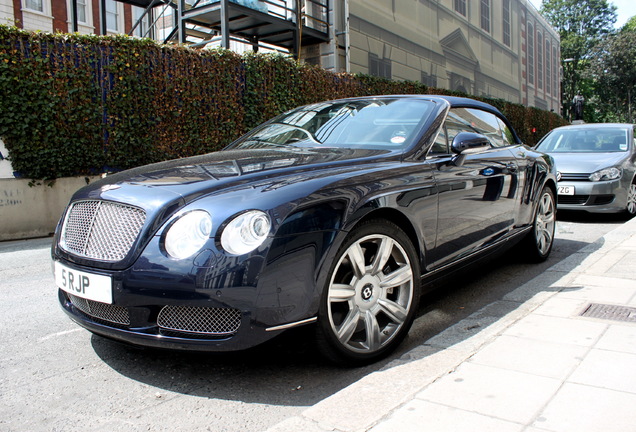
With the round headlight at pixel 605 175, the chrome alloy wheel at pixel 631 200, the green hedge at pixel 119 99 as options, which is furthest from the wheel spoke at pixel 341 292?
the chrome alloy wheel at pixel 631 200

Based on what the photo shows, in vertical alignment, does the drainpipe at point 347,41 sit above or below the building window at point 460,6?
below

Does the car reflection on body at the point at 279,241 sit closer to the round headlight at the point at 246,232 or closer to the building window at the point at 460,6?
the round headlight at the point at 246,232

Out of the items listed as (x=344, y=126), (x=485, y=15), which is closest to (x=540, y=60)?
(x=485, y=15)

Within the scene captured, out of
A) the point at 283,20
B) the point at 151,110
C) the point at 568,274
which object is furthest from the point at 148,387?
the point at 283,20

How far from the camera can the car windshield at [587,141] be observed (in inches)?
368

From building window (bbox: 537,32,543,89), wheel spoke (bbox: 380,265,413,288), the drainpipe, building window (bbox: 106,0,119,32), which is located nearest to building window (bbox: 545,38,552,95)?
building window (bbox: 537,32,543,89)

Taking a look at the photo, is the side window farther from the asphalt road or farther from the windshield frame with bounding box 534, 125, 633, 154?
the windshield frame with bounding box 534, 125, 633, 154

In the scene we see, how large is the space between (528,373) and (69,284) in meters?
2.22

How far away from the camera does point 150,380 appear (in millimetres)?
2842

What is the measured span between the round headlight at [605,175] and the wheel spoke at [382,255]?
6435 mm

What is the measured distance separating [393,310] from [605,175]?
6.59 m

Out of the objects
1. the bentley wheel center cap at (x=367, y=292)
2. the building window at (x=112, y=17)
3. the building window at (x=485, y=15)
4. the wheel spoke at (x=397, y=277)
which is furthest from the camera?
the building window at (x=485, y=15)

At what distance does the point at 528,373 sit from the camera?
2533mm

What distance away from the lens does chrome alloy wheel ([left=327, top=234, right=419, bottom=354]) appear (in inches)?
110
